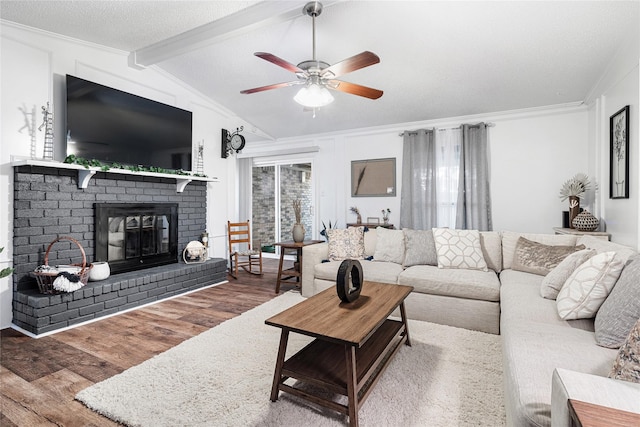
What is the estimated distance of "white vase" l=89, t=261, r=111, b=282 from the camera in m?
3.12

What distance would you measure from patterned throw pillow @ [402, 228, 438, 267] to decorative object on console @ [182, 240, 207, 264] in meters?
2.71

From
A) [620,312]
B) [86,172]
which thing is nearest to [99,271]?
[86,172]

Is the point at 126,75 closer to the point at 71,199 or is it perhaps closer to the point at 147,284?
the point at 71,199

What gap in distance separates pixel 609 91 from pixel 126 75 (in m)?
5.38

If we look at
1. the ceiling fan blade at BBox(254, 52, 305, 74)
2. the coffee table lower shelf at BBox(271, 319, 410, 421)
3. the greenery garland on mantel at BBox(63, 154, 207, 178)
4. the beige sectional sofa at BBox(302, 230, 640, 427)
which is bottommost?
the coffee table lower shelf at BBox(271, 319, 410, 421)

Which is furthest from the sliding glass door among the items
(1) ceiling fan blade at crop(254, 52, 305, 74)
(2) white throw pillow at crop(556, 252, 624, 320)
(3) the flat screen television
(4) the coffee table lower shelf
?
(2) white throw pillow at crop(556, 252, 624, 320)

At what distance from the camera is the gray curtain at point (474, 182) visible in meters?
4.57

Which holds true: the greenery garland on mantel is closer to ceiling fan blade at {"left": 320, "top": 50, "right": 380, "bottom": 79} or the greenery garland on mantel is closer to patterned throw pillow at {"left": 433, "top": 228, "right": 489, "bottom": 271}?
ceiling fan blade at {"left": 320, "top": 50, "right": 380, "bottom": 79}

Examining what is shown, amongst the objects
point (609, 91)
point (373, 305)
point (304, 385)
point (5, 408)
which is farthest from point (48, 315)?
point (609, 91)

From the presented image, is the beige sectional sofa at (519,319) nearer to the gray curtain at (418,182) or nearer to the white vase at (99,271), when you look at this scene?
the gray curtain at (418,182)

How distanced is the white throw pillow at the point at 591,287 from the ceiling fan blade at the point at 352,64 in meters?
1.82

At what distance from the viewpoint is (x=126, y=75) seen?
376 cm

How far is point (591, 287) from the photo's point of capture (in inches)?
68.1

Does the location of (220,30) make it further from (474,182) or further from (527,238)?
(474,182)
